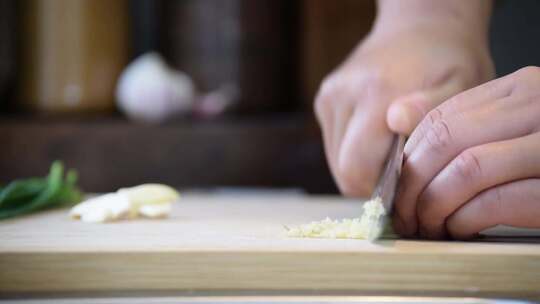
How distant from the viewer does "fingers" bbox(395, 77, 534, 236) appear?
19.4 inches

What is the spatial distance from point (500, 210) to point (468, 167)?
0.04 m

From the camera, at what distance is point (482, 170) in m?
0.48

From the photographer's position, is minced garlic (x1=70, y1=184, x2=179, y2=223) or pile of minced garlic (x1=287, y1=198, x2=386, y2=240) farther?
minced garlic (x1=70, y1=184, x2=179, y2=223)

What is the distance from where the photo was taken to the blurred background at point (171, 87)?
4.47 feet

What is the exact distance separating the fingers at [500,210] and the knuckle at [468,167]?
0.06 ft

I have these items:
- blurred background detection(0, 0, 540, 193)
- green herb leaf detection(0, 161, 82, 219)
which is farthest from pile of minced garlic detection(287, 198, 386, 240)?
blurred background detection(0, 0, 540, 193)

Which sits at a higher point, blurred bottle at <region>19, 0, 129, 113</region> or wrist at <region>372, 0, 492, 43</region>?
wrist at <region>372, 0, 492, 43</region>

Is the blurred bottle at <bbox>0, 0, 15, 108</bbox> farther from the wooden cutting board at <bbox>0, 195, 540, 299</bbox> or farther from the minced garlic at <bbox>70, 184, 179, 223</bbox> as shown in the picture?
the wooden cutting board at <bbox>0, 195, 540, 299</bbox>

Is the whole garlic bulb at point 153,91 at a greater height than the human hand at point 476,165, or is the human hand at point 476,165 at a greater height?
the human hand at point 476,165

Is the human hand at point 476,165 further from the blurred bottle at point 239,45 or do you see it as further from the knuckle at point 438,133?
the blurred bottle at point 239,45

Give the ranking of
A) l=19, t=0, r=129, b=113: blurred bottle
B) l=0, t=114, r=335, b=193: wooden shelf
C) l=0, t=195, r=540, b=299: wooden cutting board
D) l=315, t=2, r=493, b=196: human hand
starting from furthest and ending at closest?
l=19, t=0, r=129, b=113: blurred bottle
l=0, t=114, r=335, b=193: wooden shelf
l=315, t=2, r=493, b=196: human hand
l=0, t=195, r=540, b=299: wooden cutting board

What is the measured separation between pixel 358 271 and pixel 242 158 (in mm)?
943

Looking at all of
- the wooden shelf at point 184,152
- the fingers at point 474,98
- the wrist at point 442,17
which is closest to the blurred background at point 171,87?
the wooden shelf at point 184,152

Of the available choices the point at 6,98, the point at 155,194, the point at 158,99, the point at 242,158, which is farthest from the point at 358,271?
the point at 6,98
